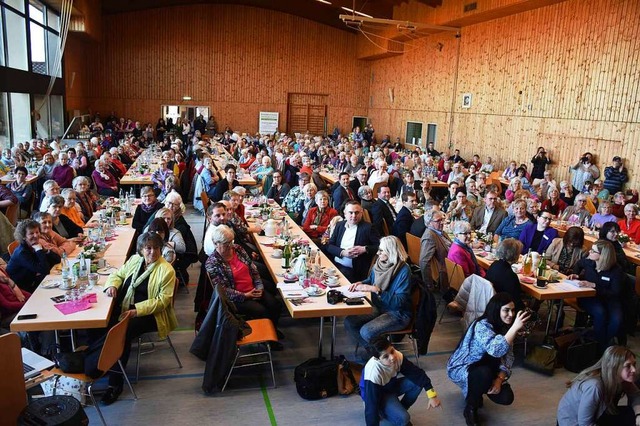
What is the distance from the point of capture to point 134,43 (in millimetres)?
28234

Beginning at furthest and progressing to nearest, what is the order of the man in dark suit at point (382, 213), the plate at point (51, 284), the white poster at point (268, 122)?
1. the white poster at point (268, 122)
2. the man in dark suit at point (382, 213)
3. the plate at point (51, 284)

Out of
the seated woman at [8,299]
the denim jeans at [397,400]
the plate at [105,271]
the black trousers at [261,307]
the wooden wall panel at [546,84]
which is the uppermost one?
the wooden wall panel at [546,84]

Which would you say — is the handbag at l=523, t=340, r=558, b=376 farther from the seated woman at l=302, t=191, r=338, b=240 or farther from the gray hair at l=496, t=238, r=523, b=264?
the seated woman at l=302, t=191, r=338, b=240

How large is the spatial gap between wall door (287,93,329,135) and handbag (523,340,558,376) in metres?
26.5

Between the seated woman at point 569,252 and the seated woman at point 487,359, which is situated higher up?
the seated woman at point 569,252

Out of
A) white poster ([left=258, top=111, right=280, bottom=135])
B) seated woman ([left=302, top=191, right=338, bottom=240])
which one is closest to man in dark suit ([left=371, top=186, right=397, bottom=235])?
seated woman ([left=302, top=191, right=338, bottom=240])

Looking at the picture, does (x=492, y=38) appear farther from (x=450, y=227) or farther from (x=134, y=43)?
(x=134, y=43)

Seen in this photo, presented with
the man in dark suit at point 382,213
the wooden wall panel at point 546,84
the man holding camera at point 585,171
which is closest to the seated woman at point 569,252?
the man in dark suit at point 382,213

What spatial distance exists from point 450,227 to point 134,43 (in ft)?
82.4

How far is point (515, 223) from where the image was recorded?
8.05 m

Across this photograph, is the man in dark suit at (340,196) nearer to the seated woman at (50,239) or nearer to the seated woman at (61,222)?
the seated woman at (61,222)

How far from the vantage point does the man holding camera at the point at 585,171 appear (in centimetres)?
1451

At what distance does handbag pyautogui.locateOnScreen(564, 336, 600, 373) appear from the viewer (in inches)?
233

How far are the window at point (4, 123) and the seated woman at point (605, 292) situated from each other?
54.8 ft
